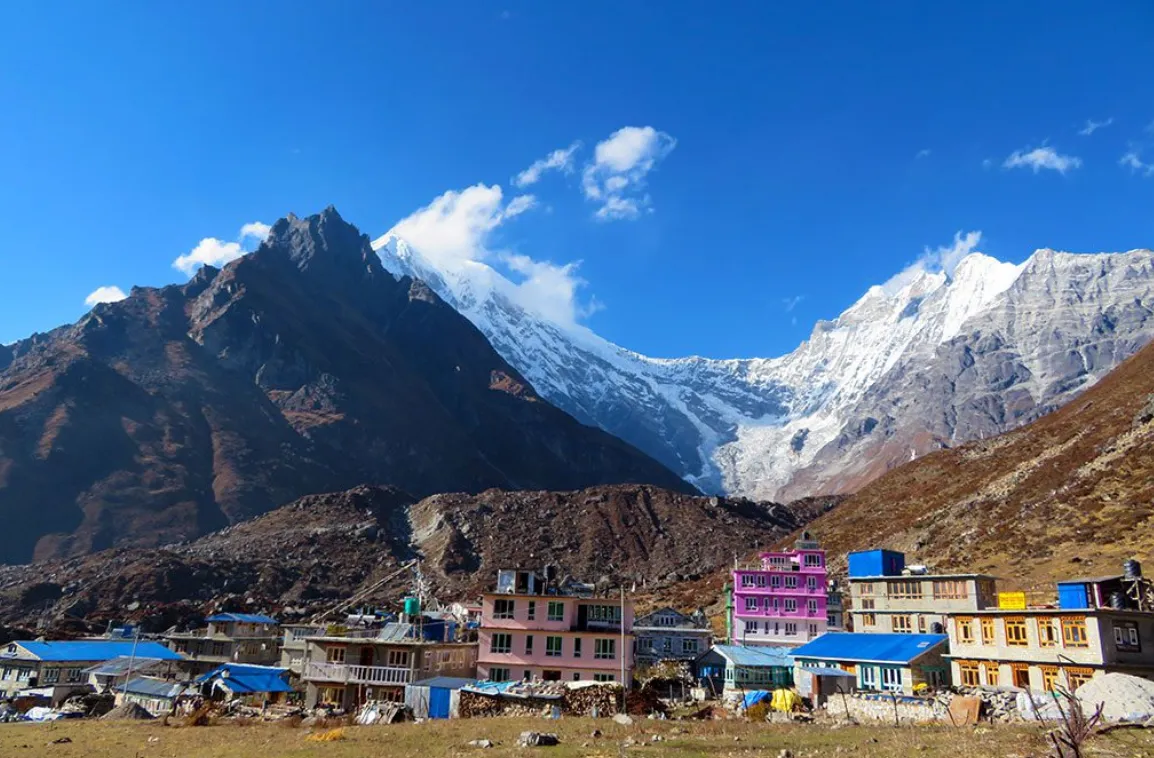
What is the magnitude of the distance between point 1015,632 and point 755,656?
20.4m

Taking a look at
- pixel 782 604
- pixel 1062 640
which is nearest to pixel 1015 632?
pixel 1062 640

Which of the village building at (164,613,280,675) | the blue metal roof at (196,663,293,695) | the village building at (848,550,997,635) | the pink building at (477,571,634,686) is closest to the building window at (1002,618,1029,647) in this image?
the village building at (848,550,997,635)

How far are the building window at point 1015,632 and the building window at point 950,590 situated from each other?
14110 millimetres

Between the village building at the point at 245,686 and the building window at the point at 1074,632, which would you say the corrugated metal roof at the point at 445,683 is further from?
the building window at the point at 1074,632

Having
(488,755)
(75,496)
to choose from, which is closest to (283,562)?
(75,496)

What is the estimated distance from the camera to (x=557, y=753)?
26125 mm

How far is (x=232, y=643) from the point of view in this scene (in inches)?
2908

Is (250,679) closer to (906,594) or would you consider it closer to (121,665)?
(121,665)

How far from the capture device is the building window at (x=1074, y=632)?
37469 mm

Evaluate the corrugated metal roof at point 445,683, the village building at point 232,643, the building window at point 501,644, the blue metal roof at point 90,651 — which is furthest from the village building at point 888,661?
the blue metal roof at point 90,651

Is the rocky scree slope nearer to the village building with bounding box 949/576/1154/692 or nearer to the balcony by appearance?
the balcony

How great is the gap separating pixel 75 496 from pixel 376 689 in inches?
6279

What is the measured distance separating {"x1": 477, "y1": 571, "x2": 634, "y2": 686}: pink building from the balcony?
16.6ft

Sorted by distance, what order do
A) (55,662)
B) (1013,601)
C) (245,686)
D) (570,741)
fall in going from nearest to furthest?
(570,741) → (1013,601) → (245,686) → (55,662)
